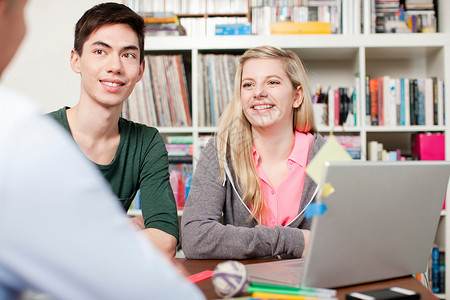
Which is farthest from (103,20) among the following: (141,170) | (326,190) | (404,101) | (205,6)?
(404,101)

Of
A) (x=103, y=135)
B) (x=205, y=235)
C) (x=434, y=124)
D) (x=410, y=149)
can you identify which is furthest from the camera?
(x=410, y=149)

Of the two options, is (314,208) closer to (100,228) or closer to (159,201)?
(100,228)

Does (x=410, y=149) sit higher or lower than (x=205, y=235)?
higher

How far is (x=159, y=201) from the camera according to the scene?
1452 mm

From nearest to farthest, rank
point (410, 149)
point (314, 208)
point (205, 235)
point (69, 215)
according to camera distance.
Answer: point (69, 215) → point (314, 208) → point (205, 235) → point (410, 149)

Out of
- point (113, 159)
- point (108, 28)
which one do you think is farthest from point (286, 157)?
point (108, 28)

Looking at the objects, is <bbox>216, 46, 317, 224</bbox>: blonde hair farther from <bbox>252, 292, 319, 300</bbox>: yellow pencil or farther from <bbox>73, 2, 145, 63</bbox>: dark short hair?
<bbox>252, 292, 319, 300</bbox>: yellow pencil

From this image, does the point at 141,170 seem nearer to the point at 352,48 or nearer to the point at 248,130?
the point at 248,130

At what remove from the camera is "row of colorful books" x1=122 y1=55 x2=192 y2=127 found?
237cm

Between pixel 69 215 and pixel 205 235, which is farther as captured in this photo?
pixel 205 235

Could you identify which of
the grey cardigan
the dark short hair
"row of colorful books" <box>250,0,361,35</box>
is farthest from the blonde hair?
"row of colorful books" <box>250,0,361,35</box>

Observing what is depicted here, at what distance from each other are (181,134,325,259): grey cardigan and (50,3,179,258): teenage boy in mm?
139

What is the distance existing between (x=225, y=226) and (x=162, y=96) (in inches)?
50.9

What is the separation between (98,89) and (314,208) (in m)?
1.03
